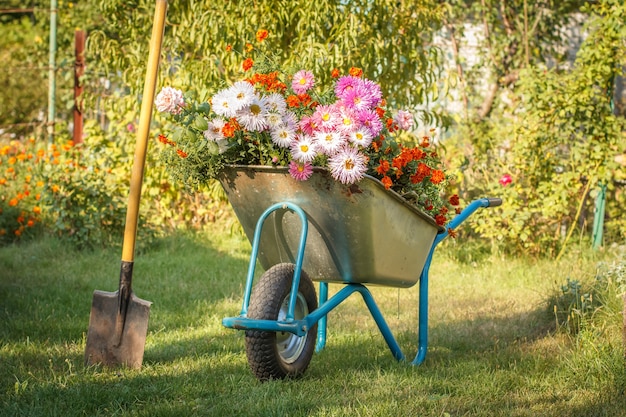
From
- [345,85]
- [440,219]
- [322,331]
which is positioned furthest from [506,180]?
[345,85]

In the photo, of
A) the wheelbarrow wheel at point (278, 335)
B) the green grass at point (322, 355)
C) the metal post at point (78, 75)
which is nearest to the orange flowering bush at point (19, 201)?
the metal post at point (78, 75)

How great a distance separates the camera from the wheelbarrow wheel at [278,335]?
2.65m

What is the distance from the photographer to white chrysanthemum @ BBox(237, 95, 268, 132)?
273cm

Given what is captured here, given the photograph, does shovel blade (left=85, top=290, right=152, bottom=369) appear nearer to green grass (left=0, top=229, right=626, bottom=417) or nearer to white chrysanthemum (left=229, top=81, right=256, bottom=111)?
green grass (left=0, top=229, right=626, bottom=417)

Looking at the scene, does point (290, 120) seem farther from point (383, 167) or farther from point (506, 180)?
point (506, 180)

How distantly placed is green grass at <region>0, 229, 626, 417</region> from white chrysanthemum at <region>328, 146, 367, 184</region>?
0.70 meters

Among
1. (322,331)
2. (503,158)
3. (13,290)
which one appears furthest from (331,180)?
(503,158)

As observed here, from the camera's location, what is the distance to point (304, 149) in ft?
8.72

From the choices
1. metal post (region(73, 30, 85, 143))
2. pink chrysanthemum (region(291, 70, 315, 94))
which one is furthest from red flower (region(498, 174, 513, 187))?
metal post (region(73, 30, 85, 143))

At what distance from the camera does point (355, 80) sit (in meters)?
2.84

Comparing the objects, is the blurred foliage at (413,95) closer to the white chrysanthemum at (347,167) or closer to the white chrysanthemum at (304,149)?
the white chrysanthemum at (304,149)

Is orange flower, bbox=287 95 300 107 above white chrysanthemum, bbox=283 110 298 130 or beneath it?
above

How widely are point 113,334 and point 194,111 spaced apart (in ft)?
2.82

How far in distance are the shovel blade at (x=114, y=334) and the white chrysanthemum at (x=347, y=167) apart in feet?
2.96
